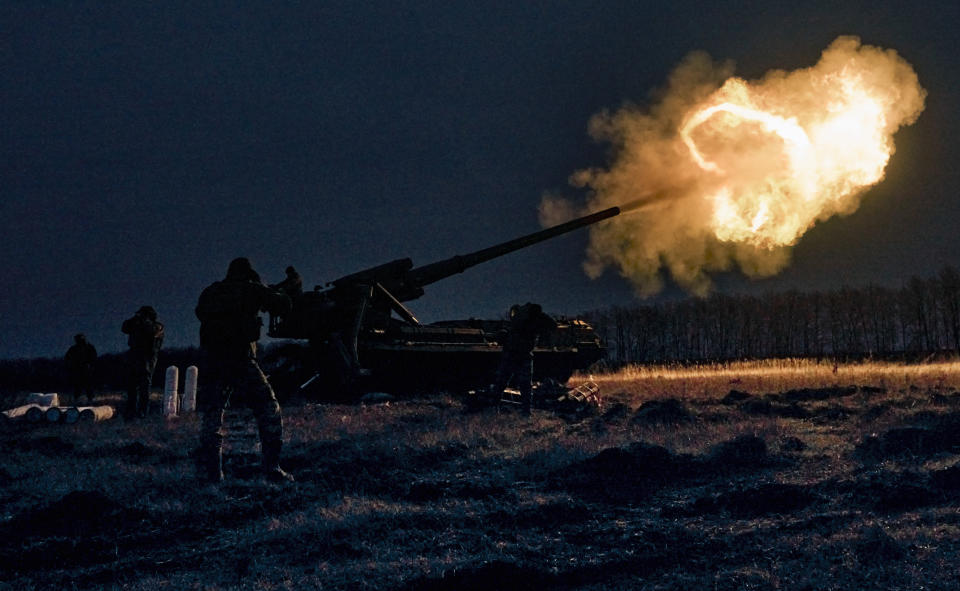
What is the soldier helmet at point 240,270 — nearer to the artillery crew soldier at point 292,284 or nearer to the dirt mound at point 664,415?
the dirt mound at point 664,415

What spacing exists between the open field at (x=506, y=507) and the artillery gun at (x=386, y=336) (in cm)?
409

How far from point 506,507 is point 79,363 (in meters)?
15.6

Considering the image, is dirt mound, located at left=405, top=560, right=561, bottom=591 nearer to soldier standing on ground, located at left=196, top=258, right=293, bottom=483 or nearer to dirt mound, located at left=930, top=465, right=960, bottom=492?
soldier standing on ground, located at left=196, top=258, right=293, bottom=483

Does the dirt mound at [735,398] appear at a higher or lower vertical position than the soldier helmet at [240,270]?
lower

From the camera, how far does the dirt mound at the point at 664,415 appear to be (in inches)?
454

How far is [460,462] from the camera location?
8.80 meters

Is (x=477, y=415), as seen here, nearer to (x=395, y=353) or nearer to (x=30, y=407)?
(x=395, y=353)

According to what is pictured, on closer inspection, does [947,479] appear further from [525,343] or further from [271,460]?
[525,343]

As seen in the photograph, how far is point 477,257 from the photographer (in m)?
Answer: 17.4

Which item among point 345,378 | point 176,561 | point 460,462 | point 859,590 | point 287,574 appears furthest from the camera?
point 345,378

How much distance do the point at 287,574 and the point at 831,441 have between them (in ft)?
23.6

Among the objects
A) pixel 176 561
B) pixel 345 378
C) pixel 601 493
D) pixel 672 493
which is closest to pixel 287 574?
pixel 176 561

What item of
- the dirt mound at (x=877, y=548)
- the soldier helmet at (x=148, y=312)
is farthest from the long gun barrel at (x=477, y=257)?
the dirt mound at (x=877, y=548)

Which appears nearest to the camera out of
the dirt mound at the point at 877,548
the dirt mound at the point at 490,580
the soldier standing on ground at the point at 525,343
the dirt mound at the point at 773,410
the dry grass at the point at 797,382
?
the dirt mound at the point at 490,580
